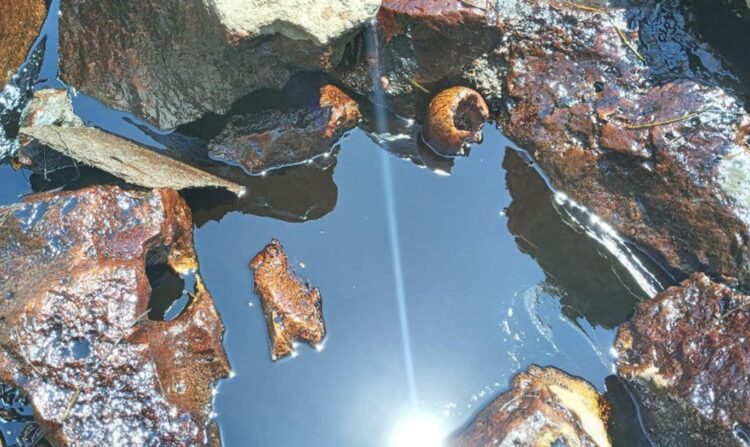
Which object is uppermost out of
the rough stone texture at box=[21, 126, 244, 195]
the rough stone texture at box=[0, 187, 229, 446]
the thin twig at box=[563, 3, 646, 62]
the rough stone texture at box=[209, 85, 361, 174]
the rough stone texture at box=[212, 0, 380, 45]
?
the thin twig at box=[563, 3, 646, 62]

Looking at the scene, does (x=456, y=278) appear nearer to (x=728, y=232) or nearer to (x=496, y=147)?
(x=496, y=147)

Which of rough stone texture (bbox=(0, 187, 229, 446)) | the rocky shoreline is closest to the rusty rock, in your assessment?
the rocky shoreline

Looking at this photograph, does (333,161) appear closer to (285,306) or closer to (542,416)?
(285,306)

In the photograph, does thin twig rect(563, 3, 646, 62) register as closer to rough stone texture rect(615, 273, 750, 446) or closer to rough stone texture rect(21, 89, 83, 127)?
rough stone texture rect(615, 273, 750, 446)

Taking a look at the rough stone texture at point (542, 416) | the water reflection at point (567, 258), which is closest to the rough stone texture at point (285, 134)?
the water reflection at point (567, 258)

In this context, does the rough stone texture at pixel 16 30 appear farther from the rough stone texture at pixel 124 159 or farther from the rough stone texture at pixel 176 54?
the rough stone texture at pixel 124 159
